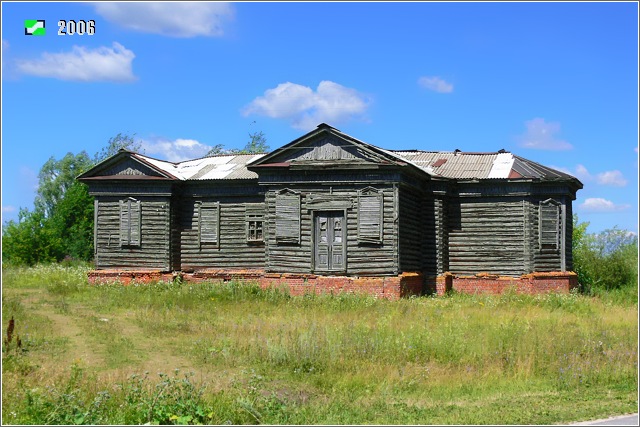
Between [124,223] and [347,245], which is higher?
[124,223]

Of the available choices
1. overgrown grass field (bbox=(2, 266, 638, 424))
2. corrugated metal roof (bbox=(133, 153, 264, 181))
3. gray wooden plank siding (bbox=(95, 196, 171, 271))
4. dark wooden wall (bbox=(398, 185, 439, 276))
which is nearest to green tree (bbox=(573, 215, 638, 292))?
dark wooden wall (bbox=(398, 185, 439, 276))

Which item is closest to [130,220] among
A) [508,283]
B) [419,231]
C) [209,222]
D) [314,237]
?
[209,222]

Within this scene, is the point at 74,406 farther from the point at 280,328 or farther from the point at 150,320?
the point at 150,320

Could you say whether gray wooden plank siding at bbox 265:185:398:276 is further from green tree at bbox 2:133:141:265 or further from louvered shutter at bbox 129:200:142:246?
green tree at bbox 2:133:141:265

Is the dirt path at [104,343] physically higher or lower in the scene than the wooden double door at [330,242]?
lower

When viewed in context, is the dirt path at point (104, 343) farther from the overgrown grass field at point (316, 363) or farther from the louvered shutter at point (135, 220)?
the louvered shutter at point (135, 220)

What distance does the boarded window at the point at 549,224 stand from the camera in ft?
90.1

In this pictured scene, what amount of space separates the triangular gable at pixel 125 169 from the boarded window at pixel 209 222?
1856 mm

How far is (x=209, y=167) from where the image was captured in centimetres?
3175

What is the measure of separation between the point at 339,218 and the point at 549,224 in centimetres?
815

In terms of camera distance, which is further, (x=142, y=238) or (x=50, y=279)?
(x=50, y=279)

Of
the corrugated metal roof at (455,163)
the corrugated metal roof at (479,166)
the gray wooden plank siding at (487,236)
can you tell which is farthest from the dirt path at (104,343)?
the corrugated metal roof at (479,166)

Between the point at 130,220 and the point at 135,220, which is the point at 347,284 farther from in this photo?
the point at 130,220

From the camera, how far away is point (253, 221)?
2952cm
